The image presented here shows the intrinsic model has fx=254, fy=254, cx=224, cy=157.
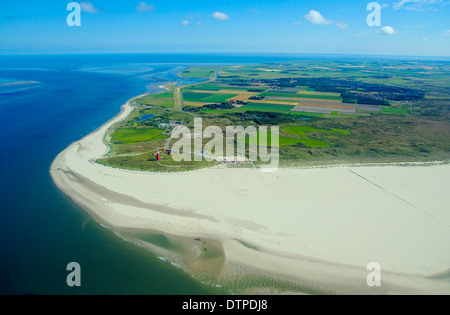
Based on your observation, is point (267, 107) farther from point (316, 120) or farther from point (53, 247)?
point (53, 247)

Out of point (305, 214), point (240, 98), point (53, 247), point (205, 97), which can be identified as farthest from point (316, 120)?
point (53, 247)

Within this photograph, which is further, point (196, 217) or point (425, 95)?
point (425, 95)

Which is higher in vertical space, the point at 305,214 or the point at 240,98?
the point at 240,98

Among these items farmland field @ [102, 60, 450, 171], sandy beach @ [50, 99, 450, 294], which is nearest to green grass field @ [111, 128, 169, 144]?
farmland field @ [102, 60, 450, 171]

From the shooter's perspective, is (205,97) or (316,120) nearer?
(316,120)

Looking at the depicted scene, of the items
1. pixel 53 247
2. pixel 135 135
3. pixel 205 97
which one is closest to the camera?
pixel 53 247

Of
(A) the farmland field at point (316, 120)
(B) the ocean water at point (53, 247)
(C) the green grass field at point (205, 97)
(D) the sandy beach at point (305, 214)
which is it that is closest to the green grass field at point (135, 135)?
(A) the farmland field at point (316, 120)

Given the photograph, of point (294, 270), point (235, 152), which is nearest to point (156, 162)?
point (235, 152)

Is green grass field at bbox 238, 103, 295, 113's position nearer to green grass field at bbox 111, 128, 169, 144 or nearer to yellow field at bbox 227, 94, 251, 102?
yellow field at bbox 227, 94, 251, 102
